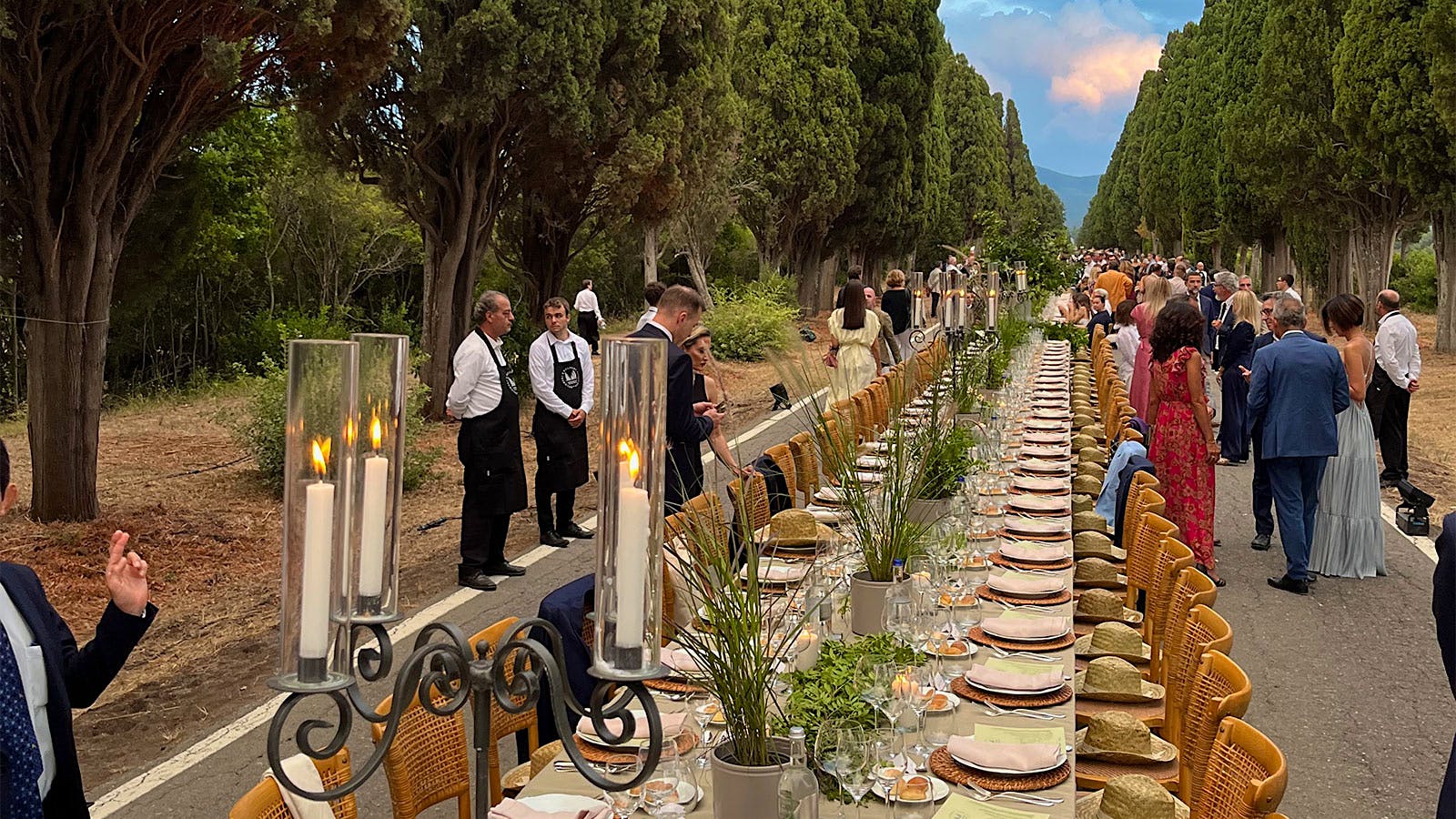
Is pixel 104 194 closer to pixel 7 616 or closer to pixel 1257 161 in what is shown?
pixel 7 616

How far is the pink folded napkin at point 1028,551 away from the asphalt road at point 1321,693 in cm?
138

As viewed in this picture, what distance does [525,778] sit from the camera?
4.10 metres

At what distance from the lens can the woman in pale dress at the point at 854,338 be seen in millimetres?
13789

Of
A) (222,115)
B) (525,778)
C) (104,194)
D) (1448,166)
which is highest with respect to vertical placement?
(1448,166)

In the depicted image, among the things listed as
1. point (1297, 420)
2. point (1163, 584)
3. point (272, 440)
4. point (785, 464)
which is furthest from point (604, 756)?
point (272, 440)

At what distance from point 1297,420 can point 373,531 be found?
796cm

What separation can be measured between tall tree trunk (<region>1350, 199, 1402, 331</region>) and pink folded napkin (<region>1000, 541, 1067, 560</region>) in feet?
77.0

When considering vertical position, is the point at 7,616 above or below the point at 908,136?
below

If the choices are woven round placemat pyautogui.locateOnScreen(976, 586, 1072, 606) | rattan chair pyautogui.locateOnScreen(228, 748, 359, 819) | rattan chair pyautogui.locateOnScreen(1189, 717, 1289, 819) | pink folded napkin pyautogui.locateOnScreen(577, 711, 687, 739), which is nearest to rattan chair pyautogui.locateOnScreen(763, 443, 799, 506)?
woven round placemat pyautogui.locateOnScreen(976, 586, 1072, 606)

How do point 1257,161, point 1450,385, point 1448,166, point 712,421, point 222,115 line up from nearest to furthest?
point 712,421, point 222,115, point 1450,385, point 1448,166, point 1257,161

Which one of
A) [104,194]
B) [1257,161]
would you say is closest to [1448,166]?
[1257,161]

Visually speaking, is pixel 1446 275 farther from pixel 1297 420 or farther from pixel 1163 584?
pixel 1163 584

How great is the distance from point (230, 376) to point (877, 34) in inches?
881

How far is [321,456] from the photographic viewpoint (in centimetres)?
181
